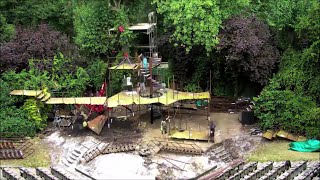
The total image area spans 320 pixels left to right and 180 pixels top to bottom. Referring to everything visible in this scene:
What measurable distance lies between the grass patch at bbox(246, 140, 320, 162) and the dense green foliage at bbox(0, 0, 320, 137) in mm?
1561

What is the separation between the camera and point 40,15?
142ft

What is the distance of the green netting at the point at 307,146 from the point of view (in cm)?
3129

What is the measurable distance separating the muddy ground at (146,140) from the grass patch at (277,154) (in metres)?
0.69

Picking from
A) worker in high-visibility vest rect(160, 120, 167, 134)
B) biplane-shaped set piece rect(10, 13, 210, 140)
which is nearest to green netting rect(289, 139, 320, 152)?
biplane-shaped set piece rect(10, 13, 210, 140)

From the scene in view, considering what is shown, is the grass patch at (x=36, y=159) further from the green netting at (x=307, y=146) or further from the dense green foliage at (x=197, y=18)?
the green netting at (x=307, y=146)

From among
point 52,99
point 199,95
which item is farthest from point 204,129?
point 52,99

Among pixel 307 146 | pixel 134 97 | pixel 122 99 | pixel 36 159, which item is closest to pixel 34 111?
pixel 36 159

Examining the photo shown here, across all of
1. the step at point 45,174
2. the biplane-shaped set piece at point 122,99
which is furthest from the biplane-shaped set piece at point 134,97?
the step at point 45,174

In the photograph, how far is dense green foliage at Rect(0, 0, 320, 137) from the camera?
1350 inches

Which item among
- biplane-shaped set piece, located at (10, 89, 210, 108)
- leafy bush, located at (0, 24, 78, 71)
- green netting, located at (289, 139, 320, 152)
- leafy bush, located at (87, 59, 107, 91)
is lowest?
green netting, located at (289, 139, 320, 152)

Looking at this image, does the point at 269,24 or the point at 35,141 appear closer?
the point at 35,141

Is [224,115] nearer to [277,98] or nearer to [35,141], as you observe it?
[277,98]

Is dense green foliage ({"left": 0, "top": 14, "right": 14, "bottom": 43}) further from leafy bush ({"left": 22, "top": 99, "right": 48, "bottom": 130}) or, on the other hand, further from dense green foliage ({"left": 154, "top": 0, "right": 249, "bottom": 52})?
dense green foliage ({"left": 154, "top": 0, "right": 249, "bottom": 52})

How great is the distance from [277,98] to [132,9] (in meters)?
14.8
